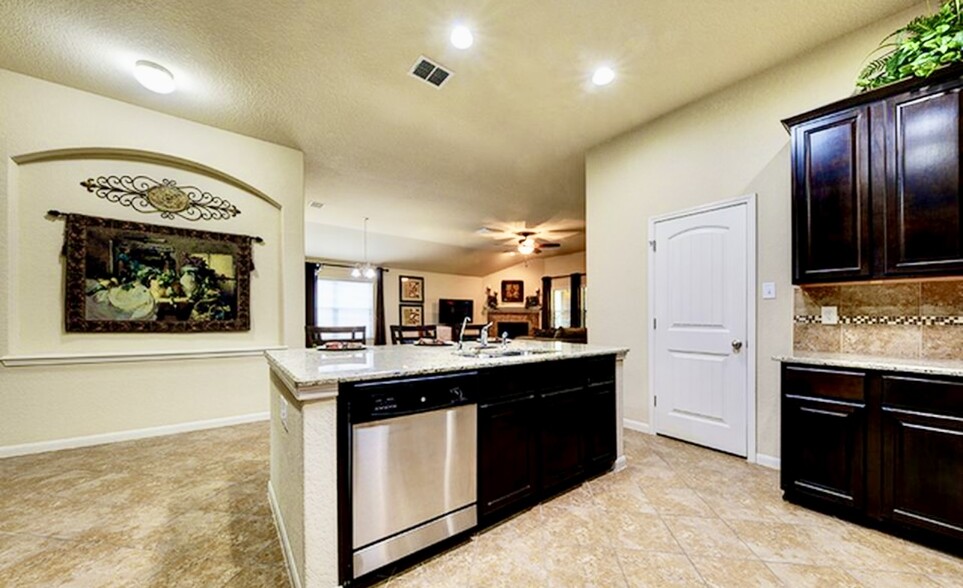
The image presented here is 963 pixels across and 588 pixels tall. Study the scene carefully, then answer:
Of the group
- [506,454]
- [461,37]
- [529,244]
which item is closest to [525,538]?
[506,454]

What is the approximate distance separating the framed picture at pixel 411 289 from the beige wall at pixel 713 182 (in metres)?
7.24

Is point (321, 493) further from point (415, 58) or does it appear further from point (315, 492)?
point (415, 58)

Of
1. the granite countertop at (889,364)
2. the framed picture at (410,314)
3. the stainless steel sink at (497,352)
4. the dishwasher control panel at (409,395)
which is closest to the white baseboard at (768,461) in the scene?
the granite countertop at (889,364)

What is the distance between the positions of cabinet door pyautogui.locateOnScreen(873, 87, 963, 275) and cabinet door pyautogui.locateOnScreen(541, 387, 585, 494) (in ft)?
6.24

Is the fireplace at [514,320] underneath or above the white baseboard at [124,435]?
above

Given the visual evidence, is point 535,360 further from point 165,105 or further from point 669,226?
point 165,105

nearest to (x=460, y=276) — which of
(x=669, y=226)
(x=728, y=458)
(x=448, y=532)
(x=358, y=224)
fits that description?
(x=358, y=224)

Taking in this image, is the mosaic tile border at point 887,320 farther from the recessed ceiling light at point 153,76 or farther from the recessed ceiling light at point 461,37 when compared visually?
the recessed ceiling light at point 153,76

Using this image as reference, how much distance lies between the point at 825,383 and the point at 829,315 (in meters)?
0.77

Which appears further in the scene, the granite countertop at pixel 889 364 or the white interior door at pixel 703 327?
the white interior door at pixel 703 327

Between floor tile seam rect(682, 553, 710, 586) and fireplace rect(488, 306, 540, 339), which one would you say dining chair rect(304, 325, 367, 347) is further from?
fireplace rect(488, 306, 540, 339)

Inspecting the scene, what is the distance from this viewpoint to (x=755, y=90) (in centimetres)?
302

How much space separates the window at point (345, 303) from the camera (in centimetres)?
952

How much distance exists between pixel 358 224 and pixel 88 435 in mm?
5090
